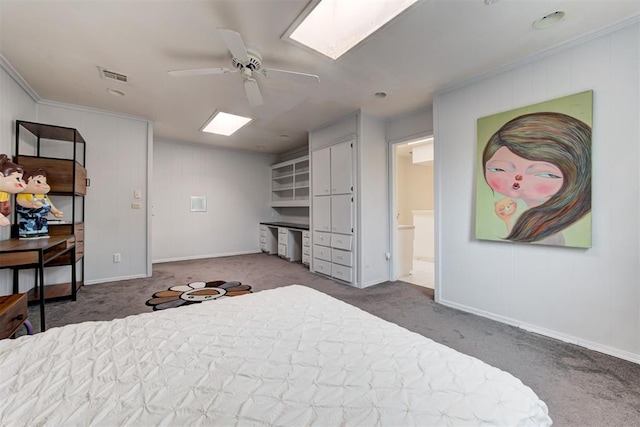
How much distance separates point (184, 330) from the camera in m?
1.25

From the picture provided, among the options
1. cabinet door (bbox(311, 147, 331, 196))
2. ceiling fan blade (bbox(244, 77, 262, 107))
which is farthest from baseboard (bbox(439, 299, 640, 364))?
ceiling fan blade (bbox(244, 77, 262, 107))

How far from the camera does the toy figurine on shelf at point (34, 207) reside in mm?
2607

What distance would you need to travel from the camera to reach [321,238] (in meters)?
4.51

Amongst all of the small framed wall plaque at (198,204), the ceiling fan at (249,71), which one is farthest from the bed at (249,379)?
the small framed wall plaque at (198,204)

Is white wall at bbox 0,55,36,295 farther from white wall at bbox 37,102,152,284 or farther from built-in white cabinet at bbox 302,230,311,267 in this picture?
built-in white cabinet at bbox 302,230,311,267

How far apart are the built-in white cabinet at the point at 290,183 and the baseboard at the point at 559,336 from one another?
12.2 feet

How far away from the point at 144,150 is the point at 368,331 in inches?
178

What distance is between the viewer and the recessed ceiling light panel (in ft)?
6.46

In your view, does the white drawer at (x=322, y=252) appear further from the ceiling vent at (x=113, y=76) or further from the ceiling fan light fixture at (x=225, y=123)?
the ceiling vent at (x=113, y=76)

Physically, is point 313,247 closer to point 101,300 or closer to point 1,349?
point 101,300

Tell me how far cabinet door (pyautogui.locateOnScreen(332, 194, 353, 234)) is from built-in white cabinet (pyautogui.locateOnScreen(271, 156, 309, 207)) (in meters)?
1.64

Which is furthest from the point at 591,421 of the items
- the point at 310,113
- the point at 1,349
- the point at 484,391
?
the point at 310,113

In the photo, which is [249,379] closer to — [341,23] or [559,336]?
[341,23]

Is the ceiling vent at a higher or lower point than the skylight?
lower
